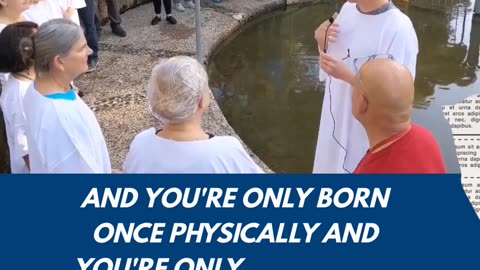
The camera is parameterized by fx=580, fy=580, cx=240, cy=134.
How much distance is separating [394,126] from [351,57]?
0.94 m

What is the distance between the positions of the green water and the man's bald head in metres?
2.63

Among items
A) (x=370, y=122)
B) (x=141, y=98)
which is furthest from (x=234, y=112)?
(x=370, y=122)

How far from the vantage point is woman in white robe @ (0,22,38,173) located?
8.91 feet

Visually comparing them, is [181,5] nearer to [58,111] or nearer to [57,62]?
[57,62]

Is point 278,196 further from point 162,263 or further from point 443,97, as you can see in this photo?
point 443,97

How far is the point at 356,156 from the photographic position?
3.05 meters

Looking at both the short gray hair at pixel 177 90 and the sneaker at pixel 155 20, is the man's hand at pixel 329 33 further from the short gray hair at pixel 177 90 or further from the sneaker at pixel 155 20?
the sneaker at pixel 155 20

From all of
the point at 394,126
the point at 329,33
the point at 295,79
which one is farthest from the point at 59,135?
the point at 295,79

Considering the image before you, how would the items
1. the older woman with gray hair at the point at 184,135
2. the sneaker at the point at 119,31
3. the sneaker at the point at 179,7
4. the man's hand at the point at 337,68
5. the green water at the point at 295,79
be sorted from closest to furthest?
the older woman with gray hair at the point at 184,135 < the man's hand at the point at 337,68 < the green water at the point at 295,79 < the sneaker at the point at 119,31 < the sneaker at the point at 179,7

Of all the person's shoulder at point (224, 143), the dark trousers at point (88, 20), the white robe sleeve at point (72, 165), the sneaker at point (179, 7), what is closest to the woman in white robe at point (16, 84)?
the white robe sleeve at point (72, 165)

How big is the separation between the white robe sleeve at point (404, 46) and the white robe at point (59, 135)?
1427 millimetres

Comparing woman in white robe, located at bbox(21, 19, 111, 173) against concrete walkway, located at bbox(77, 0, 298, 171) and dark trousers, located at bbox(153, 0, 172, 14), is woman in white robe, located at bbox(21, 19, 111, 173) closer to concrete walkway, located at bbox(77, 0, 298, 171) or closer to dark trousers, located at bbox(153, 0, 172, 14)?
concrete walkway, located at bbox(77, 0, 298, 171)

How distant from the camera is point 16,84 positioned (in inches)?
113

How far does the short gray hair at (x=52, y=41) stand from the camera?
95.2 inches
